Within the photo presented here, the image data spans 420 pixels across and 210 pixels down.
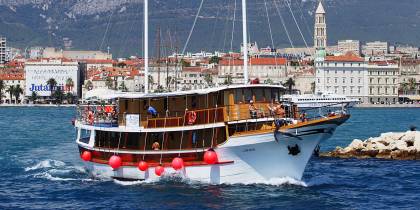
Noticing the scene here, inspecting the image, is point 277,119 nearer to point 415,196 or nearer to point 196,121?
point 196,121

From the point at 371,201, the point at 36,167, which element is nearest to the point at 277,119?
the point at 371,201

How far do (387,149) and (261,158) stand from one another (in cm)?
1611

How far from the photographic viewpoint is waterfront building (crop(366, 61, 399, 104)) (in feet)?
624

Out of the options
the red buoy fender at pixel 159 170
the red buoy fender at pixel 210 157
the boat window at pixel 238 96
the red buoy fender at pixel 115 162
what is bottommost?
the red buoy fender at pixel 159 170

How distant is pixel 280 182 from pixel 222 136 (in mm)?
2407

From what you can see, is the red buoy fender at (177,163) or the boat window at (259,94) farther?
the boat window at (259,94)

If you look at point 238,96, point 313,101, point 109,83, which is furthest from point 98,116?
point 109,83

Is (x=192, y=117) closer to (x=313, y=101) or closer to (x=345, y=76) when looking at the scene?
(x=313, y=101)

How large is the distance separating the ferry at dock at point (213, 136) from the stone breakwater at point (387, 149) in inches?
493

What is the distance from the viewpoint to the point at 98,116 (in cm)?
3606

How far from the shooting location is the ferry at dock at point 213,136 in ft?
98.8

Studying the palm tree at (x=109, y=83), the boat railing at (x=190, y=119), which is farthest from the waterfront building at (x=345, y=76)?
the boat railing at (x=190, y=119)

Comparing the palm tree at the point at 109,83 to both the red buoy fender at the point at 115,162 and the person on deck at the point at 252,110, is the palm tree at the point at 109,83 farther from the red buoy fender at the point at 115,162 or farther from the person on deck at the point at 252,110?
the person on deck at the point at 252,110

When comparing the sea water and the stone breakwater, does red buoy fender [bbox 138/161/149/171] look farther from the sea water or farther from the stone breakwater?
the stone breakwater
